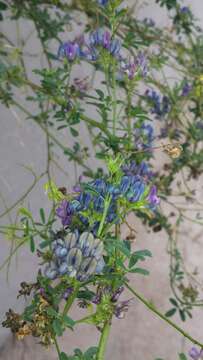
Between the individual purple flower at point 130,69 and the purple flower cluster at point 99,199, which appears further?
the individual purple flower at point 130,69

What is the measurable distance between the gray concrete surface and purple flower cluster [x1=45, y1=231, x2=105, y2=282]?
907mm

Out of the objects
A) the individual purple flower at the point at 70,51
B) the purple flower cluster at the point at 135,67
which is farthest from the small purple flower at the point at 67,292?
the individual purple flower at the point at 70,51

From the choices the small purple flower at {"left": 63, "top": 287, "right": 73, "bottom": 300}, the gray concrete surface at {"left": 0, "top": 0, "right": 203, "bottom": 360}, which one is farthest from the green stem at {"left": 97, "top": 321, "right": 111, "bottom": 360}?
the gray concrete surface at {"left": 0, "top": 0, "right": 203, "bottom": 360}

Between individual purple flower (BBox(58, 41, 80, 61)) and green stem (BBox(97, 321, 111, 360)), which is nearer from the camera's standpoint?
green stem (BBox(97, 321, 111, 360))

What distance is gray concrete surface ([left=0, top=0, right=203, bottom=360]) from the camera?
162 centimetres

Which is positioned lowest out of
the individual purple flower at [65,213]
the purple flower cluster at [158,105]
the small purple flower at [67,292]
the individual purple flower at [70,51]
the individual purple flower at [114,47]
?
the small purple flower at [67,292]

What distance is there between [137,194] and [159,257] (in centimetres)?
159

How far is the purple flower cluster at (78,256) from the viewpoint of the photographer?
0.61m

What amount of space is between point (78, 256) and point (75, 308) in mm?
1374

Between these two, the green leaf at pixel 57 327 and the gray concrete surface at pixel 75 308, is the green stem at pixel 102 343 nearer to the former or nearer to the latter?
the green leaf at pixel 57 327

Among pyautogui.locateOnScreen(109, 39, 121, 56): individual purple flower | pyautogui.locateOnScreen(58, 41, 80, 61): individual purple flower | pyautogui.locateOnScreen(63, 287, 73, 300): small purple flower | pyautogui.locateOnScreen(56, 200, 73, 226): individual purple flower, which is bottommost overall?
pyautogui.locateOnScreen(63, 287, 73, 300): small purple flower

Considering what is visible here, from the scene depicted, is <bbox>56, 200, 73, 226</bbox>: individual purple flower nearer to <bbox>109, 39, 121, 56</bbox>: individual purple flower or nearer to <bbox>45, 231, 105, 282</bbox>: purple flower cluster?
<bbox>45, 231, 105, 282</bbox>: purple flower cluster

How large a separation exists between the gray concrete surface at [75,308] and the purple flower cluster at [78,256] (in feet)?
2.97

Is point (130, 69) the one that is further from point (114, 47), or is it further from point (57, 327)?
point (57, 327)
